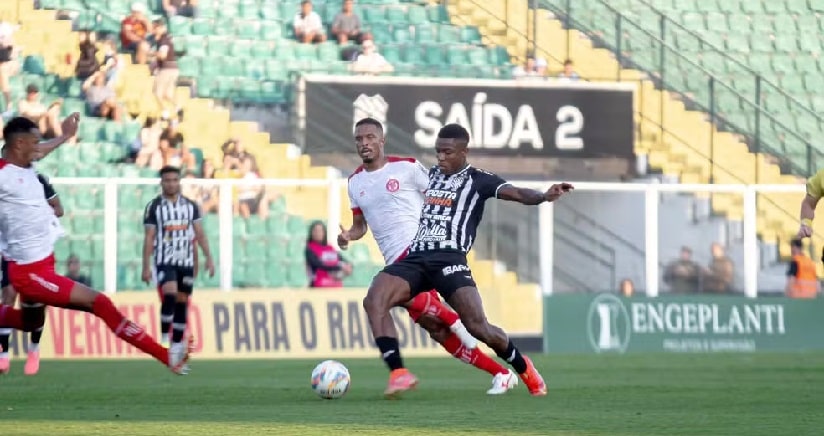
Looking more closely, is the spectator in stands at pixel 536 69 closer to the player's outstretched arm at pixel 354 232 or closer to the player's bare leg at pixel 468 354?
the player's outstretched arm at pixel 354 232

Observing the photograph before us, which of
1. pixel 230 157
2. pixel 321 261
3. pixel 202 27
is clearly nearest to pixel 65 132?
pixel 321 261

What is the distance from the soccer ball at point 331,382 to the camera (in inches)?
497

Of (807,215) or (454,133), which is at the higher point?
(454,133)

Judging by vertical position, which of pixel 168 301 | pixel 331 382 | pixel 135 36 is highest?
pixel 135 36

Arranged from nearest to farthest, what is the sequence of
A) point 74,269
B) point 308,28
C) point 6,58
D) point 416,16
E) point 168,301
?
point 168,301 < point 74,269 < point 6,58 < point 308,28 < point 416,16

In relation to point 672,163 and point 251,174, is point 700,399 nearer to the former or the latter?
point 251,174

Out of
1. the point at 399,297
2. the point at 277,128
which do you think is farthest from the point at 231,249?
the point at 399,297

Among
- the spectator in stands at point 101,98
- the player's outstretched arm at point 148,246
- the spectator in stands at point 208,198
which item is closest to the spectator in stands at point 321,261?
the spectator in stands at point 208,198

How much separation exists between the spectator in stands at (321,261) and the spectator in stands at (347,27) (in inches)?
238

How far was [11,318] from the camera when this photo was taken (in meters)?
15.0

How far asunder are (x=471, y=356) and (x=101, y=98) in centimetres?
1462

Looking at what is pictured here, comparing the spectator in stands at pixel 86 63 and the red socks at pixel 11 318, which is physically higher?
the spectator in stands at pixel 86 63

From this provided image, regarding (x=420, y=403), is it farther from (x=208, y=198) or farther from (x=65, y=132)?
(x=208, y=198)

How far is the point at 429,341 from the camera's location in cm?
2456
